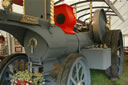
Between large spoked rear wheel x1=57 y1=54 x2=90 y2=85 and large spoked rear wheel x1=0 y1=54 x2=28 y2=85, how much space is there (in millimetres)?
1110

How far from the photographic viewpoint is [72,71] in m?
1.47

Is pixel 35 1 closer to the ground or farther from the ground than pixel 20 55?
farther from the ground

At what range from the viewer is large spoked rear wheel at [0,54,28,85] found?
77.2 inches

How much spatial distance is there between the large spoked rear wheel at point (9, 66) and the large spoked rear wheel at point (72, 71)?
1.11 meters

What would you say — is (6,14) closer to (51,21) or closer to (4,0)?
(4,0)

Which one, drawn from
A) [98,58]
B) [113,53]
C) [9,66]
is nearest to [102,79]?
[113,53]

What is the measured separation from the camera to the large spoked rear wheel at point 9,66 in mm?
1961

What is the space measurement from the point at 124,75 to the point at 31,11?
10.1 feet

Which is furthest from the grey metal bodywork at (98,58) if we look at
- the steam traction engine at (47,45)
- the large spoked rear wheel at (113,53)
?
the large spoked rear wheel at (113,53)

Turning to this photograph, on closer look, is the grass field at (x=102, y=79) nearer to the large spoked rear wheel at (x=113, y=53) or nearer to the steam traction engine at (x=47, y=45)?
the large spoked rear wheel at (x=113, y=53)

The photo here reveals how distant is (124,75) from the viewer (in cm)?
334

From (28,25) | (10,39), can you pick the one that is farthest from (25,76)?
(10,39)

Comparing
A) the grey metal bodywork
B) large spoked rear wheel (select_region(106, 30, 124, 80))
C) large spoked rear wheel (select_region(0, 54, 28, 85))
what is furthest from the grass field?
large spoked rear wheel (select_region(0, 54, 28, 85))

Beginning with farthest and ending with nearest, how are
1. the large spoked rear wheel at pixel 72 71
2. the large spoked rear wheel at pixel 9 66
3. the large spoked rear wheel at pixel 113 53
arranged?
the large spoked rear wheel at pixel 113 53, the large spoked rear wheel at pixel 9 66, the large spoked rear wheel at pixel 72 71
